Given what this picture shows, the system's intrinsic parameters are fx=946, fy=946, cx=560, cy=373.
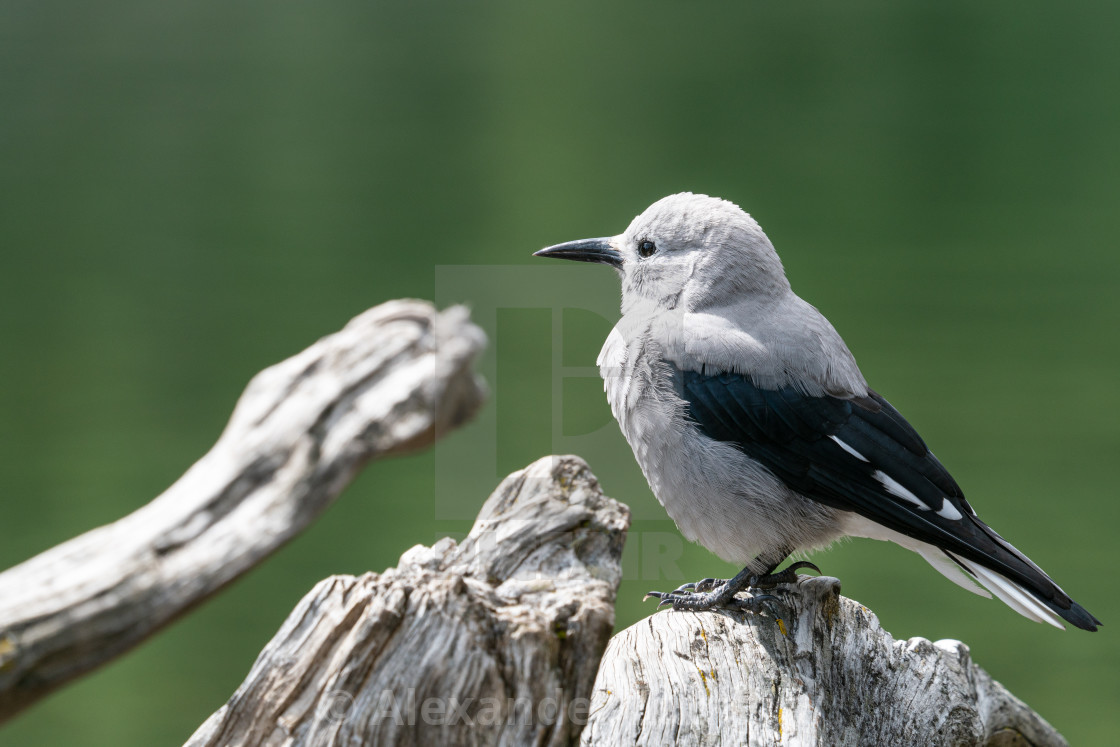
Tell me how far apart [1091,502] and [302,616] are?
4.74m

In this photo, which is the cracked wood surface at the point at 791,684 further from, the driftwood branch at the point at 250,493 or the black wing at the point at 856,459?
the driftwood branch at the point at 250,493

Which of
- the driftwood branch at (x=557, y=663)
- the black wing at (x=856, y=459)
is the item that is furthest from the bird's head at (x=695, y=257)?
the driftwood branch at (x=557, y=663)

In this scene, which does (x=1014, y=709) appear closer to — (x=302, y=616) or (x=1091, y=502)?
(x=302, y=616)

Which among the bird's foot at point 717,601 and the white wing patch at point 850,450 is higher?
the white wing patch at point 850,450

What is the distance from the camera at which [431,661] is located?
1.58 m

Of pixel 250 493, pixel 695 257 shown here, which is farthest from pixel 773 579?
pixel 250 493

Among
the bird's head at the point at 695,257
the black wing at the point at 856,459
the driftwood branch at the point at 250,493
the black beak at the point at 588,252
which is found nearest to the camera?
the driftwood branch at the point at 250,493

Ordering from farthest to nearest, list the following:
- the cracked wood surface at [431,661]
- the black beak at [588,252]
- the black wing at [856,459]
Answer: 1. the black beak at [588,252]
2. the black wing at [856,459]
3. the cracked wood surface at [431,661]

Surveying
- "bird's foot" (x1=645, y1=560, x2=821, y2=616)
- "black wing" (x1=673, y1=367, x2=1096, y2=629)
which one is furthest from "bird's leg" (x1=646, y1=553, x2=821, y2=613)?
"black wing" (x1=673, y1=367, x2=1096, y2=629)

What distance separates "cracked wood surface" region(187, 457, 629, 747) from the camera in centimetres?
156

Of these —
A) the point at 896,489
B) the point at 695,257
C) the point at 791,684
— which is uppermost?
the point at 695,257

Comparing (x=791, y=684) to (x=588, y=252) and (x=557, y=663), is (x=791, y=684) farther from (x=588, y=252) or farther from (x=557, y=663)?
(x=588, y=252)

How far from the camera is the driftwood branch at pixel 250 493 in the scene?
1.34 metres

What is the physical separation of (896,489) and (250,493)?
1.22 metres
